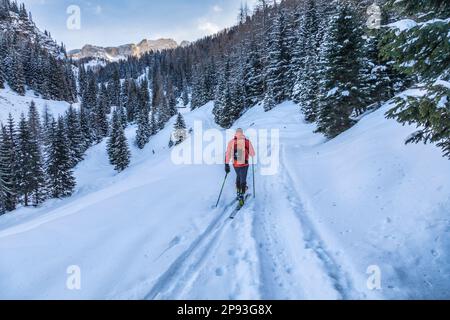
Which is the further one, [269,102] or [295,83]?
[269,102]

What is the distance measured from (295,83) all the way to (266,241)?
119ft

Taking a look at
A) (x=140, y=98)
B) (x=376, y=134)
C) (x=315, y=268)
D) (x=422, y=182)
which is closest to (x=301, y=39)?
(x=376, y=134)

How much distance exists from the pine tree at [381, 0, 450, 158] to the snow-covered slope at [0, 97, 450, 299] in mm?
2200

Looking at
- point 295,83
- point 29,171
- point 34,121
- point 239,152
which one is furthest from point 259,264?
point 34,121

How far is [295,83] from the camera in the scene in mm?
38594

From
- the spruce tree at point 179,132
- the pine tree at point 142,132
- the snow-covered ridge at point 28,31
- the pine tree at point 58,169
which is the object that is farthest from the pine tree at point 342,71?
the snow-covered ridge at point 28,31

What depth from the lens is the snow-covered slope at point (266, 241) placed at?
14.6 feet

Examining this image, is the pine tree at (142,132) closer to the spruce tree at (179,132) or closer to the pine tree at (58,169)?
the spruce tree at (179,132)

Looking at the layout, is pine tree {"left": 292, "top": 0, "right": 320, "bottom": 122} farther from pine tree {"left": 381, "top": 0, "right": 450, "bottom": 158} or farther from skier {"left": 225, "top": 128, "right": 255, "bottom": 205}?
pine tree {"left": 381, "top": 0, "right": 450, "bottom": 158}

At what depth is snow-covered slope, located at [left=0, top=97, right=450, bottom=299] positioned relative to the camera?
4449 millimetres

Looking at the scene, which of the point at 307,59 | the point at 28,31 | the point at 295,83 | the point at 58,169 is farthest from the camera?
the point at 28,31

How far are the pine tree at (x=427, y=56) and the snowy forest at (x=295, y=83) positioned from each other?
0.05 feet

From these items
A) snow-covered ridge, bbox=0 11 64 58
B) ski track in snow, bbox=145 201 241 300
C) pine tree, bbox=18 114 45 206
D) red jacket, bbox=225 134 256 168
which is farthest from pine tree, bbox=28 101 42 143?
snow-covered ridge, bbox=0 11 64 58

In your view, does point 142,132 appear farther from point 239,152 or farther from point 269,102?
point 239,152
